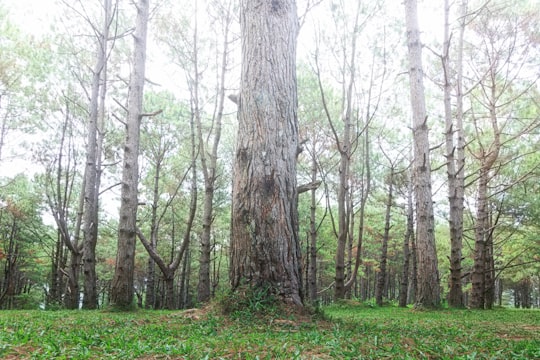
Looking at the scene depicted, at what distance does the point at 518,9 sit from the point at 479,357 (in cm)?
1213

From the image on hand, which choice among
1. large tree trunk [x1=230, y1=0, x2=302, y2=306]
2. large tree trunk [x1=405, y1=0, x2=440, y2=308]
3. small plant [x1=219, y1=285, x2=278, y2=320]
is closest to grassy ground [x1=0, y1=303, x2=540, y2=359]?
small plant [x1=219, y1=285, x2=278, y2=320]

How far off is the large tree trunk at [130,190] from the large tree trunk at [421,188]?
5.53 m

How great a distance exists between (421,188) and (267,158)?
4.68 m

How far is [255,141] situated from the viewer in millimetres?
3602

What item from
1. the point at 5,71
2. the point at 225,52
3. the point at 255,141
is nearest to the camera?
the point at 255,141

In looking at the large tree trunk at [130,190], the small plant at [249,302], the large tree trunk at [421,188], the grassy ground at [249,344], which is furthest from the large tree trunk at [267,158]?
the large tree trunk at [421,188]

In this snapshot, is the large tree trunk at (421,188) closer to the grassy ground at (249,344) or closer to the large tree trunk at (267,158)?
the grassy ground at (249,344)

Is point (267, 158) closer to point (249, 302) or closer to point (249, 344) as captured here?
point (249, 302)

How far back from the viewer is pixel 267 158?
11.6ft

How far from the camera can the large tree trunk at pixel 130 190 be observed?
5875mm

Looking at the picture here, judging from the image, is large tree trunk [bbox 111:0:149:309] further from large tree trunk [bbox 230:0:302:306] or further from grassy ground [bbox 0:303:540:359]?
large tree trunk [bbox 230:0:302:306]

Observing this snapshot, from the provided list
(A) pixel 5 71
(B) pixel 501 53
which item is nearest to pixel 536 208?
(B) pixel 501 53

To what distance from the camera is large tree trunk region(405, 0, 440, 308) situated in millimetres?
6625

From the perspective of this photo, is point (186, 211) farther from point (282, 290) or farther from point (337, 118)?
point (282, 290)
